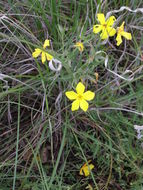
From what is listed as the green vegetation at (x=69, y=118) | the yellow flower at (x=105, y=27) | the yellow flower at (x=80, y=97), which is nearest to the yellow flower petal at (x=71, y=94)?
the yellow flower at (x=80, y=97)

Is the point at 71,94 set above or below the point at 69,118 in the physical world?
above

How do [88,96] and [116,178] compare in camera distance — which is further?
[116,178]

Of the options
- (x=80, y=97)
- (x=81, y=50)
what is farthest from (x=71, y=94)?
(x=81, y=50)

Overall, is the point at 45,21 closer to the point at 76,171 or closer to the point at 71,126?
the point at 71,126

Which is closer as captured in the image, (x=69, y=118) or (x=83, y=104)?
(x=83, y=104)

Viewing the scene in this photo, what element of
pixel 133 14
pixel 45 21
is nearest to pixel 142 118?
pixel 133 14

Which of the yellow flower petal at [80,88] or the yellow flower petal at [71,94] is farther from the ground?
the yellow flower petal at [80,88]

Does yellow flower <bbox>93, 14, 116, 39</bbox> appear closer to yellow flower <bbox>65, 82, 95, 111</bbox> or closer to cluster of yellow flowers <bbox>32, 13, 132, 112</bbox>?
cluster of yellow flowers <bbox>32, 13, 132, 112</bbox>

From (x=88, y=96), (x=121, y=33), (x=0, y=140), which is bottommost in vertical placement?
(x=0, y=140)

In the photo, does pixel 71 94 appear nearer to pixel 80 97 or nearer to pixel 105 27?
pixel 80 97

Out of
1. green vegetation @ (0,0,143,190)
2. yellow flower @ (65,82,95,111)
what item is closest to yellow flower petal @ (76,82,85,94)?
yellow flower @ (65,82,95,111)

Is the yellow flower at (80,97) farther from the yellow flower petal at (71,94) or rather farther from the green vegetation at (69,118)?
the green vegetation at (69,118)
